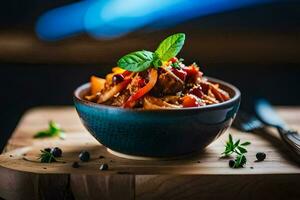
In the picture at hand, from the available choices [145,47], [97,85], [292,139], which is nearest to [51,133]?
[97,85]

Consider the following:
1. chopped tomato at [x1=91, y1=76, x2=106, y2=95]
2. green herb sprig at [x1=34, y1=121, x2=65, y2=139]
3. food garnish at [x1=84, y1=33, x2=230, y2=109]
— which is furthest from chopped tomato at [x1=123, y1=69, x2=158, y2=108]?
green herb sprig at [x1=34, y1=121, x2=65, y2=139]

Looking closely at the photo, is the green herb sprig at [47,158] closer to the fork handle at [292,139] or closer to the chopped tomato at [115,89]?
the chopped tomato at [115,89]

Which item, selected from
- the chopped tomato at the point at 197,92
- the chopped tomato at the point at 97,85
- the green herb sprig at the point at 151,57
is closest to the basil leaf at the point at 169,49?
the green herb sprig at the point at 151,57

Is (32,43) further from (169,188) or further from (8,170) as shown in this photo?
(169,188)

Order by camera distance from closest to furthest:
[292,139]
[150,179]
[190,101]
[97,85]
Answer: [150,179] < [190,101] < [292,139] < [97,85]

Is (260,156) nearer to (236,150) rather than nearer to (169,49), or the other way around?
(236,150)

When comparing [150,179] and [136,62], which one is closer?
[150,179]

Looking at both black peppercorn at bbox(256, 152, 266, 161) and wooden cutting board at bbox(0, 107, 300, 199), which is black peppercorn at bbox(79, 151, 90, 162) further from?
black peppercorn at bbox(256, 152, 266, 161)

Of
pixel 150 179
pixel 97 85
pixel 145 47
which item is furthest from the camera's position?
pixel 145 47
